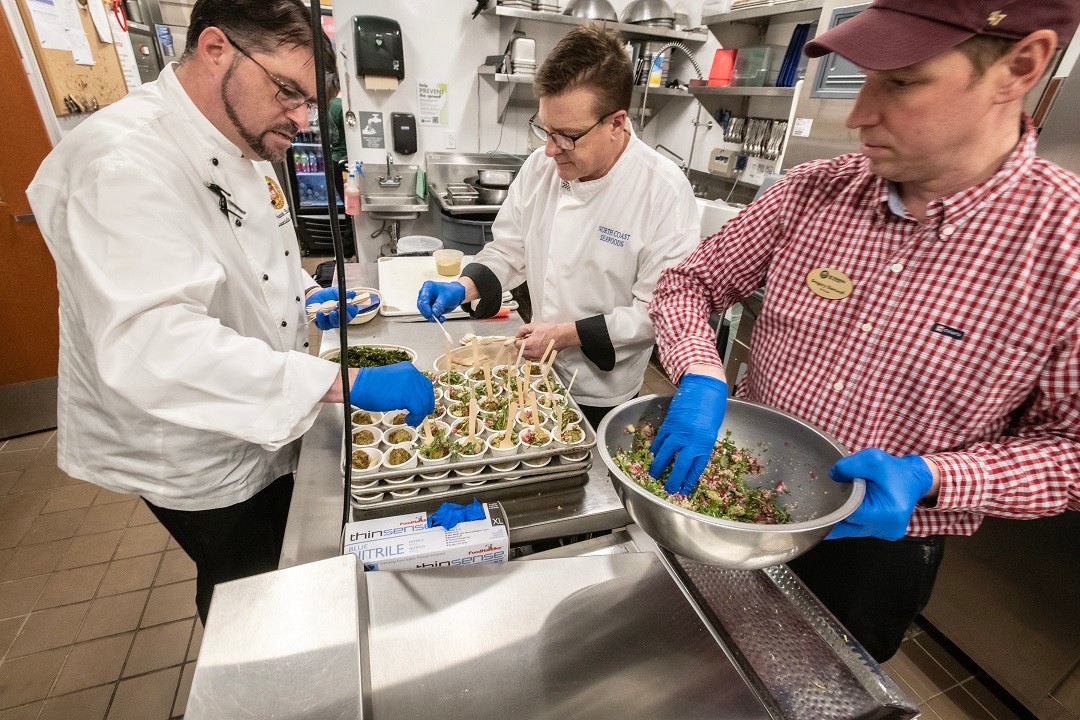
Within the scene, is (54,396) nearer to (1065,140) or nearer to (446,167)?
(446,167)

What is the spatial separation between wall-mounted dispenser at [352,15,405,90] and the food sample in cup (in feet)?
9.49

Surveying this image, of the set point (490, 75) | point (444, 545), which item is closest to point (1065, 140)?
point (444, 545)

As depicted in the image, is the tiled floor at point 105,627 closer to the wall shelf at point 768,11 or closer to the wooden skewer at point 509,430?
the wooden skewer at point 509,430

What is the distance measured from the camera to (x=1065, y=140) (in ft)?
5.99

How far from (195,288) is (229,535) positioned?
0.84 meters

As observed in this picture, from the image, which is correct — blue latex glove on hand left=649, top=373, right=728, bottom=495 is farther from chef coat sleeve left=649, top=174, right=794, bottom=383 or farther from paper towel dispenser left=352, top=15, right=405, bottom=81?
paper towel dispenser left=352, top=15, right=405, bottom=81

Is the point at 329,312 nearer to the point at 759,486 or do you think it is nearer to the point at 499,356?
the point at 499,356

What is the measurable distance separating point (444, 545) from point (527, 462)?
37 cm

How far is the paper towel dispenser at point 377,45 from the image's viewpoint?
4.32 metres

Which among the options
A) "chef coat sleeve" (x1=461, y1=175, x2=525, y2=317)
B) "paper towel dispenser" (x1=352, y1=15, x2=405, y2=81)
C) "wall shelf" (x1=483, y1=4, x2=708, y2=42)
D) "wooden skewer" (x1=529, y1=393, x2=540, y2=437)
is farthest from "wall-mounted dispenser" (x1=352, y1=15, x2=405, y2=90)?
"wooden skewer" (x1=529, y1=393, x2=540, y2=437)

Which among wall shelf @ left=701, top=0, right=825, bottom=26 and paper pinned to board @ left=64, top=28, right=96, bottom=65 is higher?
wall shelf @ left=701, top=0, right=825, bottom=26

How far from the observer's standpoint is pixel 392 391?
1271 millimetres

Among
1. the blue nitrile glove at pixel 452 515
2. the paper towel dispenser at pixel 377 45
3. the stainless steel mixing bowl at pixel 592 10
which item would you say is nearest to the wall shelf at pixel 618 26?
the stainless steel mixing bowl at pixel 592 10

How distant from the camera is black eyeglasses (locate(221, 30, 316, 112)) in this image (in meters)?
1.13
